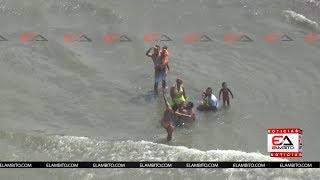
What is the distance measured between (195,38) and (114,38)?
133 inches

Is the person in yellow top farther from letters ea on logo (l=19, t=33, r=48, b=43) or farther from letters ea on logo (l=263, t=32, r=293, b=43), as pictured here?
letters ea on logo (l=19, t=33, r=48, b=43)

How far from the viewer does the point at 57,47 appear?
2388 cm

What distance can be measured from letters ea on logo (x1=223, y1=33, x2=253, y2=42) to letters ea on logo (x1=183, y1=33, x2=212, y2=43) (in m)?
0.71

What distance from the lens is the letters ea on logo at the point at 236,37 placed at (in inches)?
957

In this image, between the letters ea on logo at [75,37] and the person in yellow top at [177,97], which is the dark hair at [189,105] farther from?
the letters ea on logo at [75,37]

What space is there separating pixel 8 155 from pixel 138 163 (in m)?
3.92

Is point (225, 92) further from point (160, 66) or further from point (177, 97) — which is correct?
point (160, 66)

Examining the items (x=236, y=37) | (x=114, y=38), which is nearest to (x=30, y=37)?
(x=114, y=38)

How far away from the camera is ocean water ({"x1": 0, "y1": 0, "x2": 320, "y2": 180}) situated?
17766mm

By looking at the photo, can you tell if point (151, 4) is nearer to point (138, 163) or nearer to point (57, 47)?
point (57, 47)

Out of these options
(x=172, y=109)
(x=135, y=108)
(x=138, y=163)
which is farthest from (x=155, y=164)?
(x=135, y=108)

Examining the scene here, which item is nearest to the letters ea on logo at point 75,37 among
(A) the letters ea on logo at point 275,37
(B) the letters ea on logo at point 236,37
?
(B) the letters ea on logo at point 236,37

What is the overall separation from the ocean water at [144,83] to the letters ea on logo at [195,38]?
0.26 m

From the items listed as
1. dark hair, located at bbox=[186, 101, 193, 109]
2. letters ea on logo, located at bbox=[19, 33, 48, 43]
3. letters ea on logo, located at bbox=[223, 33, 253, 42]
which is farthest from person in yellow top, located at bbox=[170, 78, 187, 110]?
letters ea on logo, located at bbox=[19, 33, 48, 43]
